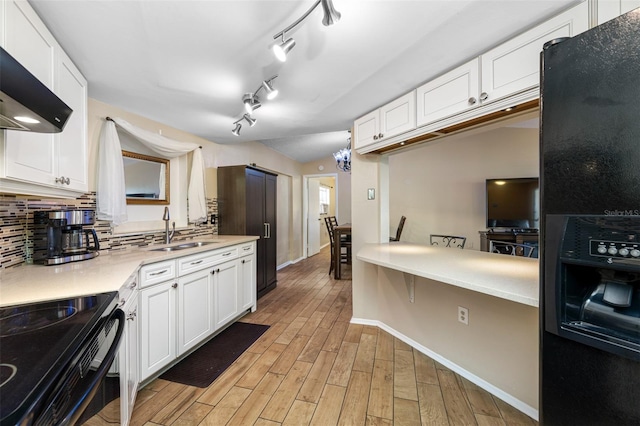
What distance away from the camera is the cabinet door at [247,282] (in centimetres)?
301

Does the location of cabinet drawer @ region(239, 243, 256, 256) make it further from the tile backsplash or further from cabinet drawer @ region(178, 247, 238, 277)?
the tile backsplash

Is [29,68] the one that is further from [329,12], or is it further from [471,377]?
[471,377]

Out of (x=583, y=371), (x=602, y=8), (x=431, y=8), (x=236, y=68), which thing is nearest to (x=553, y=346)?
(x=583, y=371)

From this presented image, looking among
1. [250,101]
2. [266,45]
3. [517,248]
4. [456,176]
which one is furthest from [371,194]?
[456,176]

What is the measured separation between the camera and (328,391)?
180 cm

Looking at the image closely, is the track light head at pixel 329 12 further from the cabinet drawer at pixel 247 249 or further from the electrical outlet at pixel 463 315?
the cabinet drawer at pixel 247 249

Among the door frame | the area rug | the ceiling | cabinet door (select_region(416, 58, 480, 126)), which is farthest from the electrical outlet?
the door frame

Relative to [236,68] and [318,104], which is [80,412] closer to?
[236,68]

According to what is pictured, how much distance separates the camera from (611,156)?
0.79m

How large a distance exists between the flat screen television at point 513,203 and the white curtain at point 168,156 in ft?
14.3

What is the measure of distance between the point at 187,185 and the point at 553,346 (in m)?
3.42

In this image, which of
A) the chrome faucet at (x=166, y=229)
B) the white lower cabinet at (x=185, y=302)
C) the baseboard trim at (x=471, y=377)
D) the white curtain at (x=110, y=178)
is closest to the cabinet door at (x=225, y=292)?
the white lower cabinet at (x=185, y=302)

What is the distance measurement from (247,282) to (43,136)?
2235 millimetres

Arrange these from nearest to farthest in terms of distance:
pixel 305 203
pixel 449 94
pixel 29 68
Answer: pixel 29 68 < pixel 449 94 < pixel 305 203
